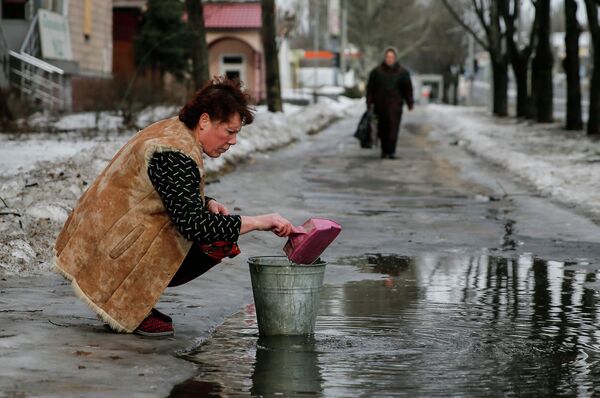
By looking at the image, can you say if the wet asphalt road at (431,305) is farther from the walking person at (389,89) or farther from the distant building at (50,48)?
the distant building at (50,48)

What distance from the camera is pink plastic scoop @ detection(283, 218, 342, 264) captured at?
6.68 metres

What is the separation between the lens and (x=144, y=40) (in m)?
51.4

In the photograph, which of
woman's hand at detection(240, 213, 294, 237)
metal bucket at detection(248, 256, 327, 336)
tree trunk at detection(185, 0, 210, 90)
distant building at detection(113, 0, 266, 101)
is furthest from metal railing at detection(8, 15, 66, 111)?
distant building at detection(113, 0, 266, 101)

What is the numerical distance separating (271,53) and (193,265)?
32112 mm

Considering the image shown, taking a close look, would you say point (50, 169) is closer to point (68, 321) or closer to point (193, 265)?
point (68, 321)

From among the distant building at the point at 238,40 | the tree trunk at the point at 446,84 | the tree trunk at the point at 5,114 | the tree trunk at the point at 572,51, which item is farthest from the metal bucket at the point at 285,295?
the tree trunk at the point at 446,84

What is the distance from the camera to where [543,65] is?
3731 cm

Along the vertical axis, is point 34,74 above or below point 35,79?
above

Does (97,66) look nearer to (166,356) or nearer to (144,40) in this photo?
(144,40)

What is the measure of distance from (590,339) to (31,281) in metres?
3.59

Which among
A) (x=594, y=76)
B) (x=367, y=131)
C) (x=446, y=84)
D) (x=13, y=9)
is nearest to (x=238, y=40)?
(x=13, y=9)

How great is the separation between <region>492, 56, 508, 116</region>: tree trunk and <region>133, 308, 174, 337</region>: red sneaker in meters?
44.0

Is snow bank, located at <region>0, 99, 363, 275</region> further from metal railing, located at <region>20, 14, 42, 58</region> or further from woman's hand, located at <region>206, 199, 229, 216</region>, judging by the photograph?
metal railing, located at <region>20, 14, 42, 58</region>

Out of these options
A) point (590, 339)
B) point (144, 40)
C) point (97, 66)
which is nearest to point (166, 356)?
point (590, 339)
